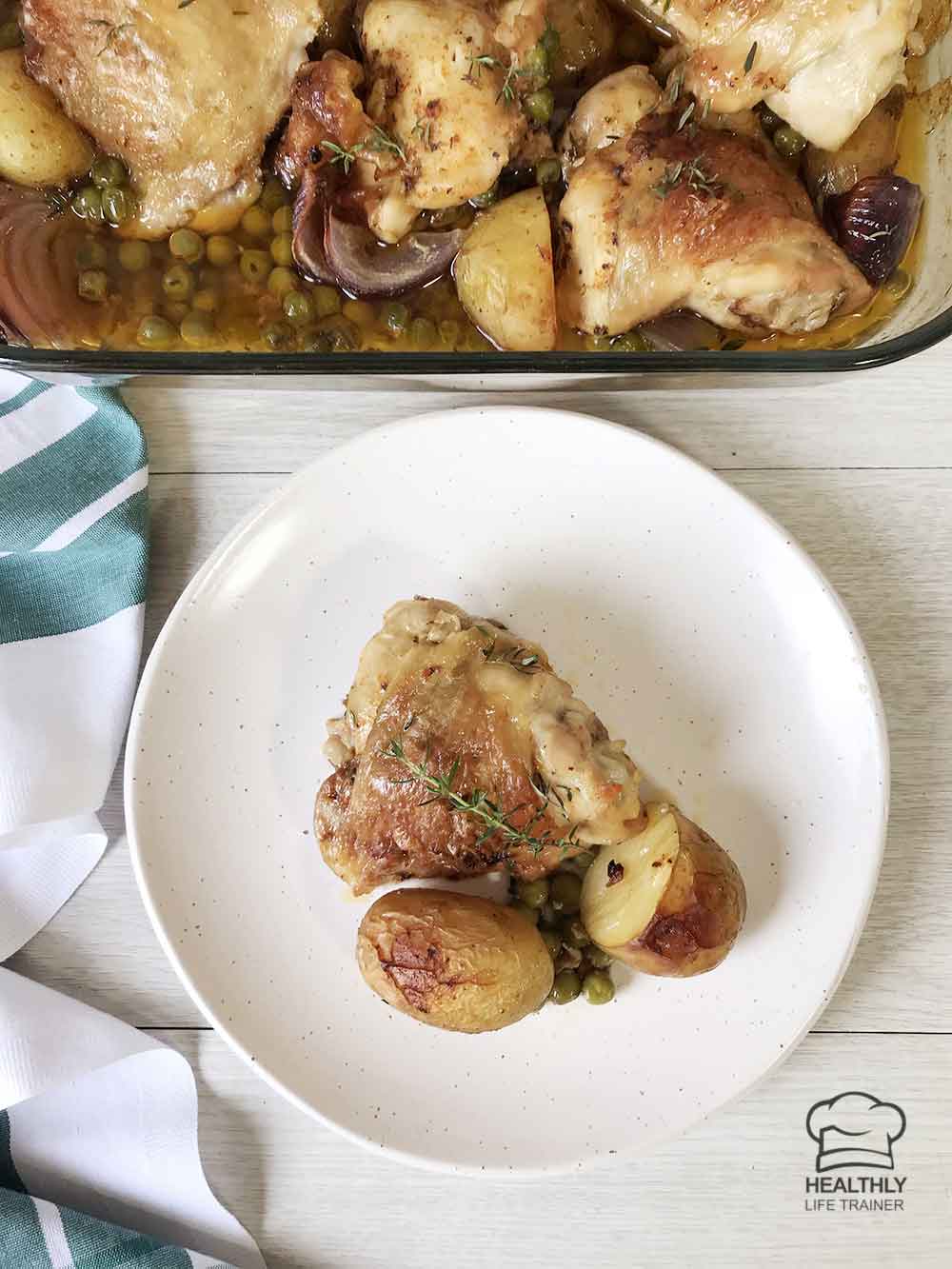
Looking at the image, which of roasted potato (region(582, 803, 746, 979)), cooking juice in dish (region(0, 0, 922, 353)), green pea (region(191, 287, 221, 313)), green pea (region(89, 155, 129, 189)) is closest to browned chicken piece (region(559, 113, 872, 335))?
cooking juice in dish (region(0, 0, 922, 353))

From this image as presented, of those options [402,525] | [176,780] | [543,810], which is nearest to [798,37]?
[402,525]

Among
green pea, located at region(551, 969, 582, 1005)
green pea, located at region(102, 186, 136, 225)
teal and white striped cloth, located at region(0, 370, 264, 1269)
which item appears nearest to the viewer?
green pea, located at region(102, 186, 136, 225)

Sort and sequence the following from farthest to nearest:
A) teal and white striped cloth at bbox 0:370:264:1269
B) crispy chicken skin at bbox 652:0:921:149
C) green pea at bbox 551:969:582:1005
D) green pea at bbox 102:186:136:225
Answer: teal and white striped cloth at bbox 0:370:264:1269 < green pea at bbox 551:969:582:1005 < green pea at bbox 102:186:136:225 < crispy chicken skin at bbox 652:0:921:149

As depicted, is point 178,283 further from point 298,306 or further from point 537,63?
point 537,63

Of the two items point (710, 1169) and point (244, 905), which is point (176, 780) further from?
point (710, 1169)

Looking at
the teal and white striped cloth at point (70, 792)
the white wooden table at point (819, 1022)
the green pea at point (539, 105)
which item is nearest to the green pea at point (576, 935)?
the white wooden table at point (819, 1022)

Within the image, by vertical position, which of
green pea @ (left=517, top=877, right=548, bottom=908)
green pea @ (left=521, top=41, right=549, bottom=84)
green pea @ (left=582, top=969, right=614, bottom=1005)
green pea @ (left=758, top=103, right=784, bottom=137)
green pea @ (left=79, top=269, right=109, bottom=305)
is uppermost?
green pea @ (left=521, top=41, right=549, bottom=84)

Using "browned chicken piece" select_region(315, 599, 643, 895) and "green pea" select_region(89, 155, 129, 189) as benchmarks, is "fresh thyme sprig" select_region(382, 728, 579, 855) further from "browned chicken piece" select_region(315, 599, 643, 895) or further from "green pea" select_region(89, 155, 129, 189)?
"green pea" select_region(89, 155, 129, 189)

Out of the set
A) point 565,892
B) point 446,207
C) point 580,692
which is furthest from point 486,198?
point 565,892
